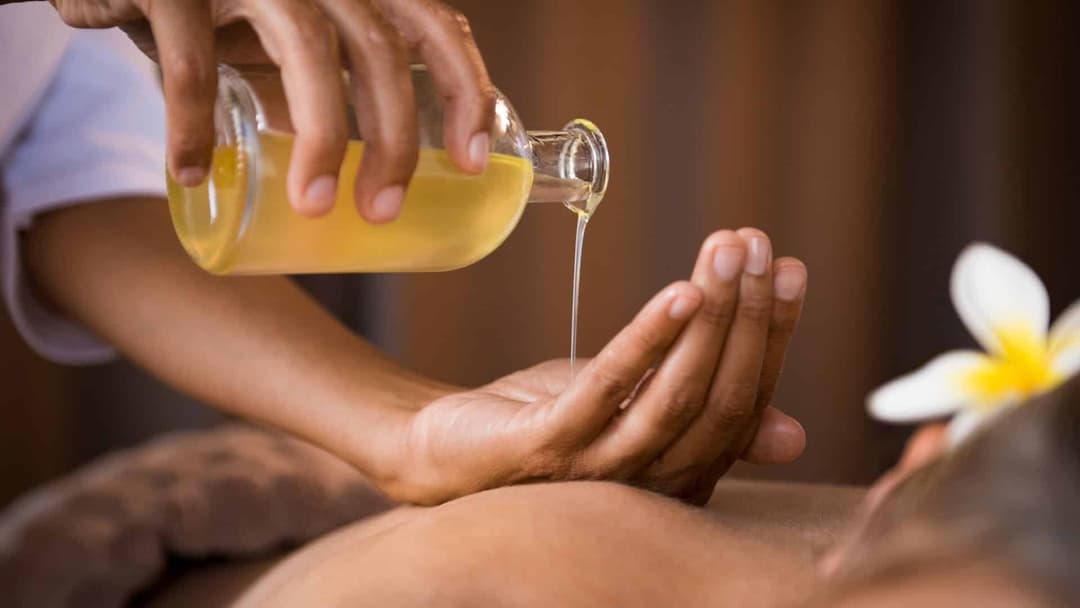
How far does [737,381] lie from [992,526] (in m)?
0.33

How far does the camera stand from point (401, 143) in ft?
2.10

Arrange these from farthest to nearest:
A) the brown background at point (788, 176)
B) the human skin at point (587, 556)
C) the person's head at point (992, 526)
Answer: the brown background at point (788, 176), the human skin at point (587, 556), the person's head at point (992, 526)

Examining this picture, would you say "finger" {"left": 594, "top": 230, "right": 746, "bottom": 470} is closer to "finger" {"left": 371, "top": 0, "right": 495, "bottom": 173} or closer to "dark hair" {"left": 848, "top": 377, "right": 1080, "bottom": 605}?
"finger" {"left": 371, "top": 0, "right": 495, "bottom": 173}

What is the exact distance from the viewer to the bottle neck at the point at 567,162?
0.82m

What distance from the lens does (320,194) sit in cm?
62

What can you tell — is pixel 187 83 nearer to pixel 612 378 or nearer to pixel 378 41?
pixel 378 41

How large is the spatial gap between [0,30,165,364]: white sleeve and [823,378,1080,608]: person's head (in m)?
0.93

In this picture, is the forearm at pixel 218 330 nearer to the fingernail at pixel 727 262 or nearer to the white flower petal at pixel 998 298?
the fingernail at pixel 727 262

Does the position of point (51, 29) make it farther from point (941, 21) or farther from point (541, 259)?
point (941, 21)

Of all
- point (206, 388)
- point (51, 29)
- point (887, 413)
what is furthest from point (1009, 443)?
point (51, 29)

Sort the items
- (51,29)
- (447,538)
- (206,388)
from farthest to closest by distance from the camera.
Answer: (51,29), (206,388), (447,538)

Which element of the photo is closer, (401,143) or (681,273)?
(401,143)

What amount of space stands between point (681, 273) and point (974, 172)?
1.87ft

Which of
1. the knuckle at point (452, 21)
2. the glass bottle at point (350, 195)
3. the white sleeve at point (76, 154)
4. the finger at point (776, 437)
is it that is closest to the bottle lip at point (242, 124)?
the glass bottle at point (350, 195)
